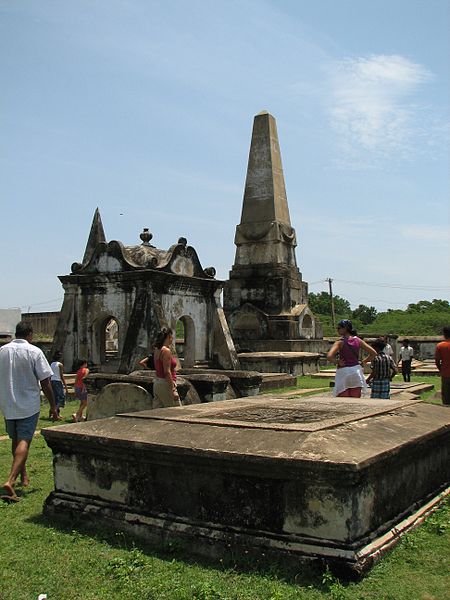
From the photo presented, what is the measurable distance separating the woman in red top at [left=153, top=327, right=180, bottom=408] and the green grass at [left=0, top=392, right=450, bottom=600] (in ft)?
8.79

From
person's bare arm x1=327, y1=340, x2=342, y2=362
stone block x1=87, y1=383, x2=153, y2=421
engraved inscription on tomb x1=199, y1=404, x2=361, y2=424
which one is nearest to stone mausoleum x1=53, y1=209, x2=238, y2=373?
stone block x1=87, y1=383, x2=153, y2=421

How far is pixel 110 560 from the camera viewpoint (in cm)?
402

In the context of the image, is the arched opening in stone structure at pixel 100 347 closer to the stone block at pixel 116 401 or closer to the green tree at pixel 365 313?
the stone block at pixel 116 401

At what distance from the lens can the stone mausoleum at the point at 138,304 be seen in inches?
570

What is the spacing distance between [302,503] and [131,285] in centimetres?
1143

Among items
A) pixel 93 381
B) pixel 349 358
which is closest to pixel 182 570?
pixel 349 358

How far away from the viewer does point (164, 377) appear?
733 cm

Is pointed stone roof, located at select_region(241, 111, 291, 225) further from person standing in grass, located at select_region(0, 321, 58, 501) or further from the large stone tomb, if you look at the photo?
the large stone tomb

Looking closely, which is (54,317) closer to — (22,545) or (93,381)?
(93,381)

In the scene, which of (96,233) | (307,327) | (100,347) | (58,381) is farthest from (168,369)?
(307,327)

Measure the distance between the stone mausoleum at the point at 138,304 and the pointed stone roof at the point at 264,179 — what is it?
7259mm

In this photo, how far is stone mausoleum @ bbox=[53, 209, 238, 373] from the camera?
14.5 m

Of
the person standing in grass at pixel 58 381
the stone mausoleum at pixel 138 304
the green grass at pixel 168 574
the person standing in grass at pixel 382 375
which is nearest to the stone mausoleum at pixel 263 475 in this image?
the green grass at pixel 168 574

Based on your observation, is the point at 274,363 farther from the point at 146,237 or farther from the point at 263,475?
the point at 263,475
